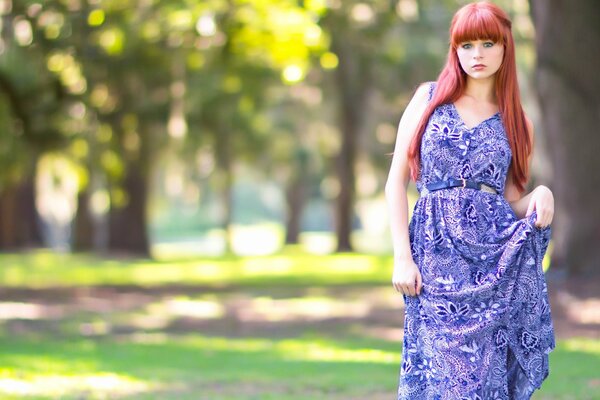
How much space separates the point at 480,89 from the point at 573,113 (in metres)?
13.3

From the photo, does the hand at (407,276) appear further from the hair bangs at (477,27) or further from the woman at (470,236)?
the hair bangs at (477,27)

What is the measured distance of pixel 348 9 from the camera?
992 inches

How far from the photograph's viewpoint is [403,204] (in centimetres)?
521

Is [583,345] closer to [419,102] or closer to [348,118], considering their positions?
[419,102]

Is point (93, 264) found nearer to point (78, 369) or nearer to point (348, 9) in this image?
point (348, 9)

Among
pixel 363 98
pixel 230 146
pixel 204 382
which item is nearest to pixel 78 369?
pixel 204 382

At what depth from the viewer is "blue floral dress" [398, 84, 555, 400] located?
16.8 ft

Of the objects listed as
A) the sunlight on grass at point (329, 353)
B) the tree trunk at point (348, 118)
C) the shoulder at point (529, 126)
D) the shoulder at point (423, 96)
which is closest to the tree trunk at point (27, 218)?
the tree trunk at point (348, 118)

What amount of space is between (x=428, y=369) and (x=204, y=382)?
5.68m

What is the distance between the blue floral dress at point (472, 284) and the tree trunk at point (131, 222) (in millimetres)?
29849

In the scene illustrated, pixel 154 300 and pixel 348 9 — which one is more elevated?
pixel 348 9

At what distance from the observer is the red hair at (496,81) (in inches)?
203

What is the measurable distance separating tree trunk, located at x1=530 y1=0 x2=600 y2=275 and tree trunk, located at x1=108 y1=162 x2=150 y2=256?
18024 mm

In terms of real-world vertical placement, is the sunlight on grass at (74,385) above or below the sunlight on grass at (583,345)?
above
